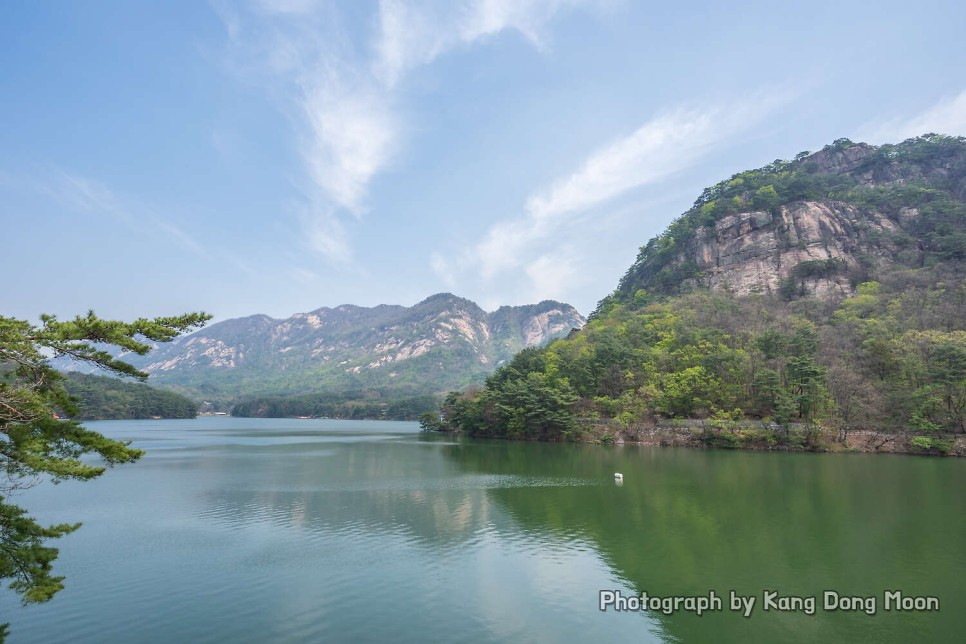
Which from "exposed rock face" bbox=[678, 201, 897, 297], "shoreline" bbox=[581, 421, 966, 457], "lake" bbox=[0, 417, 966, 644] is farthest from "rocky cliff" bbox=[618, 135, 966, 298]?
"lake" bbox=[0, 417, 966, 644]

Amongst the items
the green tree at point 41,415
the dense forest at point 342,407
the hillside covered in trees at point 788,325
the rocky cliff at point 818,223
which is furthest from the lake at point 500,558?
the dense forest at point 342,407

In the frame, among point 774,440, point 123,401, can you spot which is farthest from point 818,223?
point 123,401

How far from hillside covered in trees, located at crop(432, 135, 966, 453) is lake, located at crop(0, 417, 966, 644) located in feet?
62.1

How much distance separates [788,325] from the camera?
207 feet

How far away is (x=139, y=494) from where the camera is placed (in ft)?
86.9

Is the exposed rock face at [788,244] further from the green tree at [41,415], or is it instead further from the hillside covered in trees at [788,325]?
the green tree at [41,415]

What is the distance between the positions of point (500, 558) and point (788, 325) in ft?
204

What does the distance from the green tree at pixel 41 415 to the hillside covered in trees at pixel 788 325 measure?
2102 inches

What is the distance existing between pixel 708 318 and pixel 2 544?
2897 inches

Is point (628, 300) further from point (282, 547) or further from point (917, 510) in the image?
point (282, 547)

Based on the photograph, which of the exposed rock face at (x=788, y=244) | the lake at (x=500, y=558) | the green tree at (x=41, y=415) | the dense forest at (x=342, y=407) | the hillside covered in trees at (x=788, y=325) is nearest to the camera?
the green tree at (x=41, y=415)

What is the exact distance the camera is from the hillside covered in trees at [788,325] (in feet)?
157

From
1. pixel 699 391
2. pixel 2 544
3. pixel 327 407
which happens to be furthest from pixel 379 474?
pixel 327 407

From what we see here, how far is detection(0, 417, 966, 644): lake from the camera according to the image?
35.8 feet
